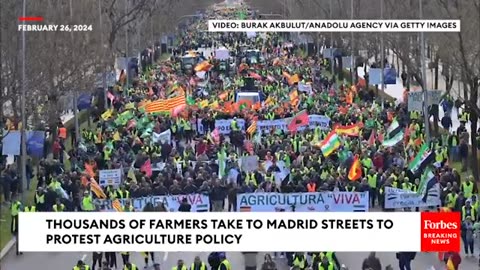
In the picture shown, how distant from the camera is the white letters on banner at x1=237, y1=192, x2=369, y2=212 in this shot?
20.6m

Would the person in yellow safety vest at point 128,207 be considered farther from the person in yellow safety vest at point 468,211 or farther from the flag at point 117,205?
the person in yellow safety vest at point 468,211

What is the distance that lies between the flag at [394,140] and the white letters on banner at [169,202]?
26.4 ft

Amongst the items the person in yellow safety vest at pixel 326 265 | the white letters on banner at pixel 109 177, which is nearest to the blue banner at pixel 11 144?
the white letters on banner at pixel 109 177

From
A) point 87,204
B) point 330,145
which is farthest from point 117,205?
point 330,145

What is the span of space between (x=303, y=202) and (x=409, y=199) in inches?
A: 94.5

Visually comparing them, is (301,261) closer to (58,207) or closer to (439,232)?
(58,207)

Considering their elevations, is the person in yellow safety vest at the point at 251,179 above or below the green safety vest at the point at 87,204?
above

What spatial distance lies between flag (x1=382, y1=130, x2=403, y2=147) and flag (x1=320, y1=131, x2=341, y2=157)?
1394mm

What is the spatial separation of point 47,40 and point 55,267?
14.1 meters

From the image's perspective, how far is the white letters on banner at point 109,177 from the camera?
2577 cm

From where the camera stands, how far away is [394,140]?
28828 millimetres

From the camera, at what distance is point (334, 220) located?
1102 centimetres

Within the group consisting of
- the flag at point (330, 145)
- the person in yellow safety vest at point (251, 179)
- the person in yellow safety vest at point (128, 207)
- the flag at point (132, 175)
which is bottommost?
the person in yellow safety vest at point (128, 207)

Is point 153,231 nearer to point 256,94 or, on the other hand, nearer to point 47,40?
point 47,40
